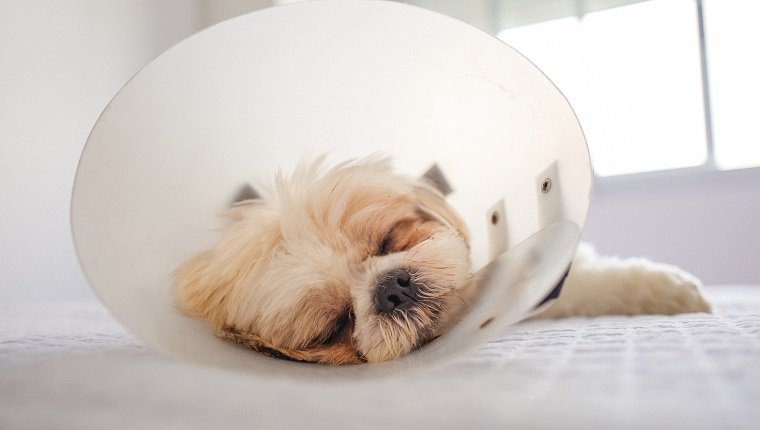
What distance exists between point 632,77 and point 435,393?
113 inches

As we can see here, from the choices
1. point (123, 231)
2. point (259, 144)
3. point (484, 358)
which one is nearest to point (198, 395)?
point (484, 358)

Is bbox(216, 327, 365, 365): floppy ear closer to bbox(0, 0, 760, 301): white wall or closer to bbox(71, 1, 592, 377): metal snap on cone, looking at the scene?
bbox(71, 1, 592, 377): metal snap on cone

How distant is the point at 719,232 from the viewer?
2.71 metres

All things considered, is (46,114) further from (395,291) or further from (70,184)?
(395,291)

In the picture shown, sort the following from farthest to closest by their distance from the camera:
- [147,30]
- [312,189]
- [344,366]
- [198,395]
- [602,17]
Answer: [147,30] < [602,17] < [312,189] < [344,366] < [198,395]

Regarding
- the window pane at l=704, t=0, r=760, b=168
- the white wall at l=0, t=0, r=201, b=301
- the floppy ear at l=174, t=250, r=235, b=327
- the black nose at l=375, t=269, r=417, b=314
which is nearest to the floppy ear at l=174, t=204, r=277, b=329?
the floppy ear at l=174, t=250, r=235, b=327

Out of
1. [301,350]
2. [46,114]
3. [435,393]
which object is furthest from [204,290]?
[46,114]

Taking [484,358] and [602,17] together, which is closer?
[484,358]

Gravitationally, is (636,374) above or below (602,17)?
below

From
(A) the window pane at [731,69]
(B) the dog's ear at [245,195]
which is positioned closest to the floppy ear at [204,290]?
(B) the dog's ear at [245,195]

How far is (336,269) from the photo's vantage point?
751 mm

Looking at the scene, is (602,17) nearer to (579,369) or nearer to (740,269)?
(740,269)

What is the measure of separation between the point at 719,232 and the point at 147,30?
2.88 m

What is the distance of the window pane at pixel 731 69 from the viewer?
276 cm
